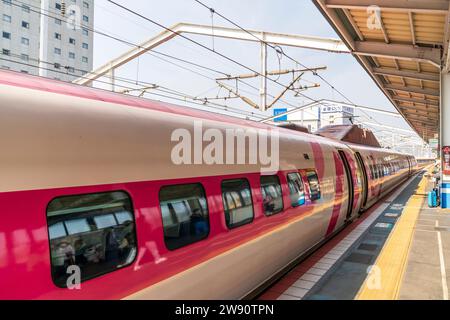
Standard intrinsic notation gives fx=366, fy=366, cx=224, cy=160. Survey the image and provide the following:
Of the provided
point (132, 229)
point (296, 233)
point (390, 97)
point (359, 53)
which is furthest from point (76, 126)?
point (390, 97)

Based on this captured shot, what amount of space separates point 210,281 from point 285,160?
9.04 ft

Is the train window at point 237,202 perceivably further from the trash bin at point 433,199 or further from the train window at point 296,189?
the trash bin at point 433,199

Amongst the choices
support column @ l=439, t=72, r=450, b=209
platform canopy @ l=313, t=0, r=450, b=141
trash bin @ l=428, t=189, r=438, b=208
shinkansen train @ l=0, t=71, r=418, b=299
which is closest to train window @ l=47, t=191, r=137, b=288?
shinkansen train @ l=0, t=71, r=418, b=299

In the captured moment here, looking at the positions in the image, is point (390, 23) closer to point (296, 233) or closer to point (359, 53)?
point (359, 53)

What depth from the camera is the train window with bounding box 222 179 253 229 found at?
427 cm

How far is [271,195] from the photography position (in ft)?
17.6

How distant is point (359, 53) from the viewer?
1032 cm

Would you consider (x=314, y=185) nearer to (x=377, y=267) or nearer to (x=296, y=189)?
(x=296, y=189)

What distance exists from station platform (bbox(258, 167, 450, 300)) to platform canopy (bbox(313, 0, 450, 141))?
15.1 ft

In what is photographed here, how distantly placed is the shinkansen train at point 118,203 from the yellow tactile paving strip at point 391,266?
5.11ft

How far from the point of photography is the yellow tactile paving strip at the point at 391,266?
5105 millimetres

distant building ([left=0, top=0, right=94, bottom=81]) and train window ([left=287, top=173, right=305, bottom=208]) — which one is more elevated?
distant building ([left=0, top=0, right=94, bottom=81])

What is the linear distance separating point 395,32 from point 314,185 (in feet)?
16.3

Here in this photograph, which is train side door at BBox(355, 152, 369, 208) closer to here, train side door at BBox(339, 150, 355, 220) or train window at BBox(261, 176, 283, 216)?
train side door at BBox(339, 150, 355, 220)
